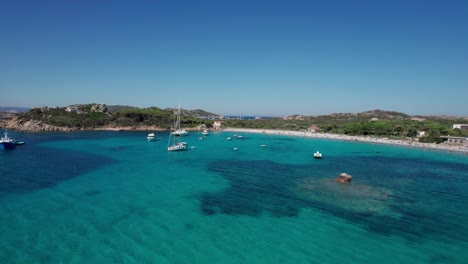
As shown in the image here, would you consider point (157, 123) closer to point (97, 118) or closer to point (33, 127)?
point (97, 118)

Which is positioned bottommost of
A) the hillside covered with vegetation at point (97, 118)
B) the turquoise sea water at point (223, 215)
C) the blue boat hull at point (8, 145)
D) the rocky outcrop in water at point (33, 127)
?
the turquoise sea water at point (223, 215)

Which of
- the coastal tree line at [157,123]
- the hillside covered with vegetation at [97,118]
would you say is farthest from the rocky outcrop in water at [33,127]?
the coastal tree line at [157,123]

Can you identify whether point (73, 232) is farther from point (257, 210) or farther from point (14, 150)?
point (14, 150)

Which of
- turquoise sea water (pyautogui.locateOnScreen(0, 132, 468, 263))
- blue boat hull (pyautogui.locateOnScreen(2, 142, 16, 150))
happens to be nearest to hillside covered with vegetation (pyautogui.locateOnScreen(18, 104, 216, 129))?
blue boat hull (pyautogui.locateOnScreen(2, 142, 16, 150))

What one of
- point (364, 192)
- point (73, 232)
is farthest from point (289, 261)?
point (364, 192)

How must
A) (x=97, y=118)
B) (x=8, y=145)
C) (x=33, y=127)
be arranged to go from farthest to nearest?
(x=97, y=118)
(x=33, y=127)
(x=8, y=145)

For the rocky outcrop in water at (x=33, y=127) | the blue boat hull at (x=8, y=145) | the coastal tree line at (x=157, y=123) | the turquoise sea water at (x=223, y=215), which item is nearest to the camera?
the turquoise sea water at (x=223, y=215)

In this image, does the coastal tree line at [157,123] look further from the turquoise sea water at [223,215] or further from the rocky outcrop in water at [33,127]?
the turquoise sea water at [223,215]

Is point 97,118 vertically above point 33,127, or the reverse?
point 97,118

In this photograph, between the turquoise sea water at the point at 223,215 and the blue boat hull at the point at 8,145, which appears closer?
the turquoise sea water at the point at 223,215

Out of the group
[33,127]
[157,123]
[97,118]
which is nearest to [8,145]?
[33,127]

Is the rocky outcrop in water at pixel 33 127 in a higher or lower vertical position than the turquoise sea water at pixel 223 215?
higher
